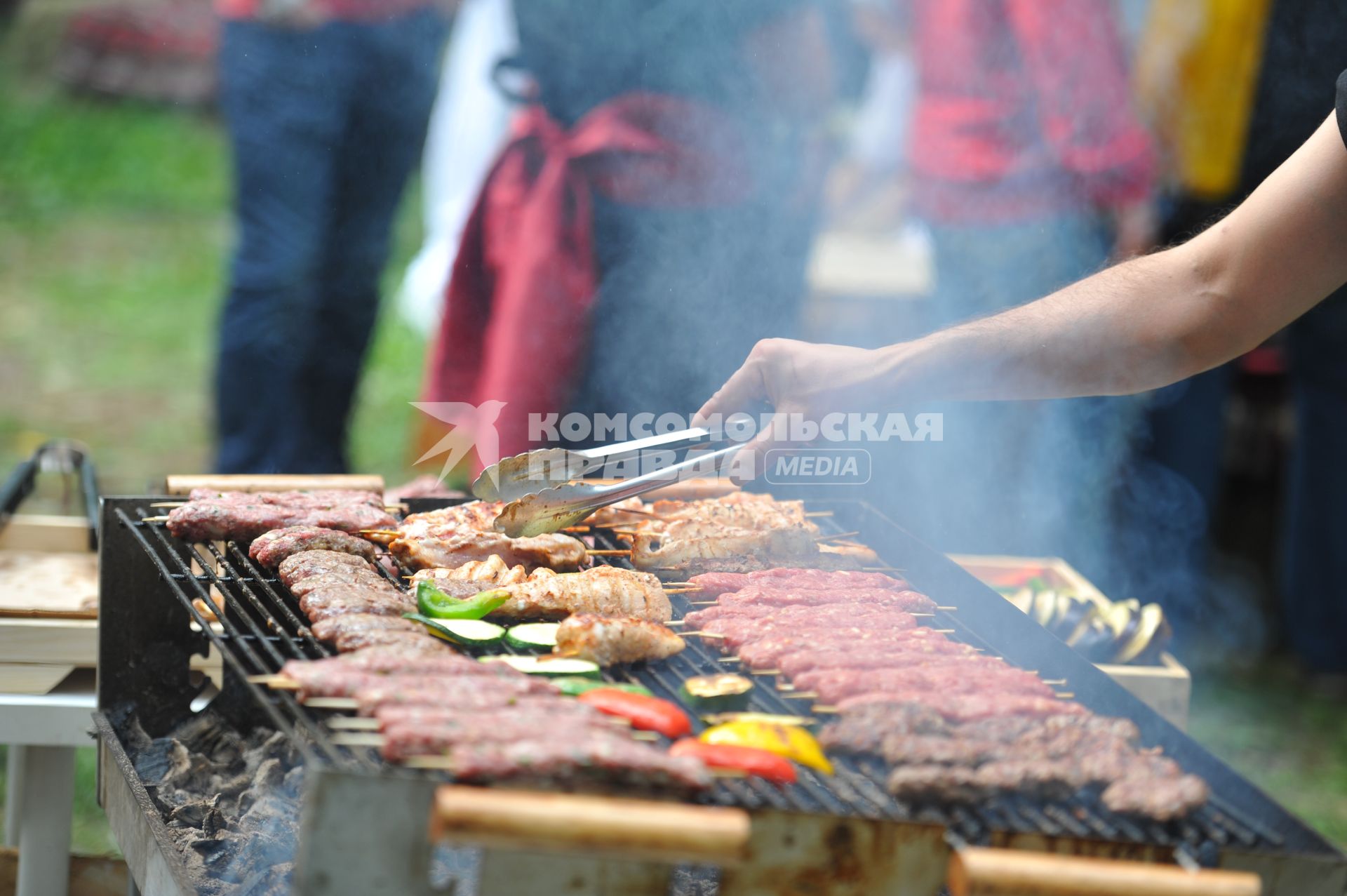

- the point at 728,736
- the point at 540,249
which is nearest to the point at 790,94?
the point at 540,249

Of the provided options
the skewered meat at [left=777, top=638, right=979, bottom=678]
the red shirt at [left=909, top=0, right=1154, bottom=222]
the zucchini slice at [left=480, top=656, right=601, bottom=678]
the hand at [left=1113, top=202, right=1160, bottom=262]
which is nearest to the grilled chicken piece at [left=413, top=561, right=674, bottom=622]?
the zucchini slice at [left=480, top=656, right=601, bottom=678]

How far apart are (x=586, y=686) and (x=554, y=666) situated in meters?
0.16

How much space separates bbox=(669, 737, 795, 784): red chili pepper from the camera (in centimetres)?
235

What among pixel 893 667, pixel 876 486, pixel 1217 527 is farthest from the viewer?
pixel 1217 527

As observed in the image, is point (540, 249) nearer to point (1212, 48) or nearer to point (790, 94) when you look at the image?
point (790, 94)

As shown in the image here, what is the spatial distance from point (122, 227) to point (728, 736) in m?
13.6

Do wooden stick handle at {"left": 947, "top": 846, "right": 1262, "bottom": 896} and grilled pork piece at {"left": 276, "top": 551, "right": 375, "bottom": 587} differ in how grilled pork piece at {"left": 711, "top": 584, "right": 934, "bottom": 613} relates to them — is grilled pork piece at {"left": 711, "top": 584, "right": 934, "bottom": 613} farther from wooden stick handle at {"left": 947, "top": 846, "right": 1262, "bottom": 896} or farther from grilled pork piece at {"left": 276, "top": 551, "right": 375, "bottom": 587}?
wooden stick handle at {"left": 947, "top": 846, "right": 1262, "bottom": 896}

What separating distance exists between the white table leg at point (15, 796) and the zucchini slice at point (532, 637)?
1520mm

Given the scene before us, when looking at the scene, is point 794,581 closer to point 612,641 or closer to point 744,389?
point 744,389

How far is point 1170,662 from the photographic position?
3977 millimetres

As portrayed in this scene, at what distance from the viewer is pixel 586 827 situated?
1.99m

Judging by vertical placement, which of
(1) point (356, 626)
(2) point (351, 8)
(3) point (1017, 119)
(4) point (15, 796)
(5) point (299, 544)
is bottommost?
(4) point (15, 796)

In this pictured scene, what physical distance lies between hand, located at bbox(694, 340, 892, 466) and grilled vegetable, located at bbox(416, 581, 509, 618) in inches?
33.5

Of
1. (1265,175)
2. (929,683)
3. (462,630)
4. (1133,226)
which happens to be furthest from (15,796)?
(1265,175)
